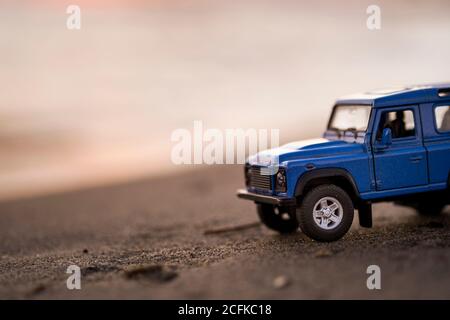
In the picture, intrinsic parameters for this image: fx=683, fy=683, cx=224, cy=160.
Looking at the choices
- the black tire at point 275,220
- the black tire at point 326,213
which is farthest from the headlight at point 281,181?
the black tire at point 275,220

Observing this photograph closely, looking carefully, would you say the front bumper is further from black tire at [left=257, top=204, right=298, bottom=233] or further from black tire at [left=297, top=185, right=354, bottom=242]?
black tire at [left=257, top=204, right=298, bottom=233]

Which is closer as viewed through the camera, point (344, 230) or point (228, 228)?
point (344, 230)

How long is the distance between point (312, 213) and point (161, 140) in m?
19.9

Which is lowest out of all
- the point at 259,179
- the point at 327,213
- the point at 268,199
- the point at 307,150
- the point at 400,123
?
the point at 327,213

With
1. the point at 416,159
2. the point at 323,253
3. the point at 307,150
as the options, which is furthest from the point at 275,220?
the point at 323,253

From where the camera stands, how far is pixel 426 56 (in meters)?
40.8

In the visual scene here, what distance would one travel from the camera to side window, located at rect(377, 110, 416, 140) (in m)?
11.0

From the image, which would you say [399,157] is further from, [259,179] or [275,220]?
[275,220]

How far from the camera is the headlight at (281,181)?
404 inches

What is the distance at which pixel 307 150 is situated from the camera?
34.3 feet

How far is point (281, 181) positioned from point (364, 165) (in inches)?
52.3

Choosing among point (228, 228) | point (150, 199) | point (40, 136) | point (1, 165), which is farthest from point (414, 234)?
point (40, 136)

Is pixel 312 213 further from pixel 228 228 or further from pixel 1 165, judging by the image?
pixel 1 165

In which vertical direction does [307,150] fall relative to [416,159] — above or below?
above
